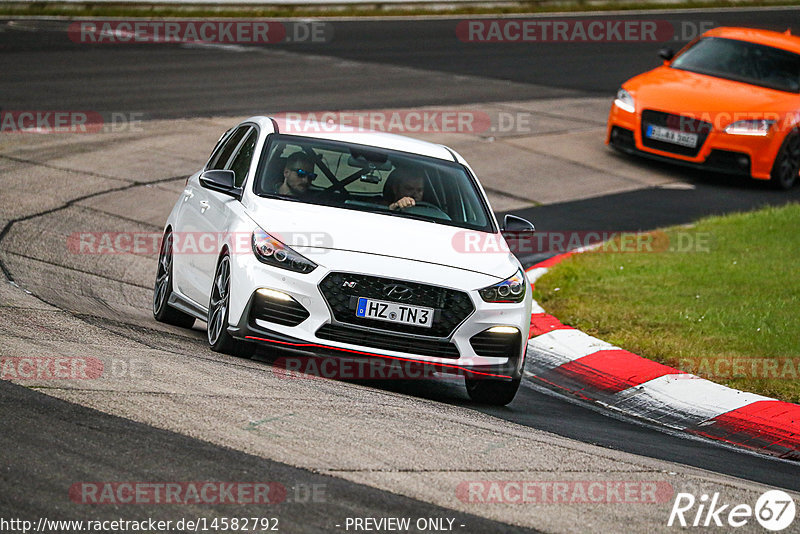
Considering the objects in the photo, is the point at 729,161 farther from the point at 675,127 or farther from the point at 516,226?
the point at 516,226

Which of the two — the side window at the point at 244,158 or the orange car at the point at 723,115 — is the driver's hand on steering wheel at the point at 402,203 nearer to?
the side window at the point at 244,158

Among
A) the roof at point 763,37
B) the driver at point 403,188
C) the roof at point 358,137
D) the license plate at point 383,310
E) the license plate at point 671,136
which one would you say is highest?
the roof at point 358,137

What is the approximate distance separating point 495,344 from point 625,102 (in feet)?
35.6

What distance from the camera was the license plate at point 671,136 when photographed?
55.0ft

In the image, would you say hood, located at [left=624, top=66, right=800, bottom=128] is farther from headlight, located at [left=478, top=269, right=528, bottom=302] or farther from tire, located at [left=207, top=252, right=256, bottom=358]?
tire, located at [left=207, top=252, right=256, bottom=358]

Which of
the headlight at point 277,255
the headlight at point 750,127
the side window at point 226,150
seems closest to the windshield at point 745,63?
the headlight at point 750,127

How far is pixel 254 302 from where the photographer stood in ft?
23.4

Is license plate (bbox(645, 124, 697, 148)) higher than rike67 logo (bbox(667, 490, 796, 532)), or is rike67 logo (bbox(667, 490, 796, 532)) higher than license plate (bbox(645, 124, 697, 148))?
rike67 logo (bbox(667, 490, 796, 532))

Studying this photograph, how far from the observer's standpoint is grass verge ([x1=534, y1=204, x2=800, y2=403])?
8.86 metres

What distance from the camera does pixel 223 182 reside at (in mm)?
8062

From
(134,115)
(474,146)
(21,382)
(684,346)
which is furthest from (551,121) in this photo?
(21,382)

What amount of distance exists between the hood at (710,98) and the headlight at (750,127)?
2.7 inches

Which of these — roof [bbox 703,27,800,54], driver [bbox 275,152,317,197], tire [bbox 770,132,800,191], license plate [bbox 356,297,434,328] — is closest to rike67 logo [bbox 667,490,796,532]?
license plate [bbox 356,297,434,328]

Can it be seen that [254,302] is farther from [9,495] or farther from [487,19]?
[487,19]
